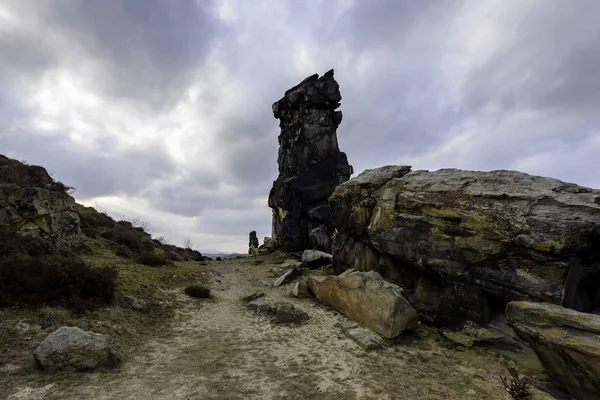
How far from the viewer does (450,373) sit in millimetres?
10781

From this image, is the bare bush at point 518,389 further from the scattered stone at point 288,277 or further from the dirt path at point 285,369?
the scattered stone at point 288,277

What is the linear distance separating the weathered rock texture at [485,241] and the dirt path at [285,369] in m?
2.86

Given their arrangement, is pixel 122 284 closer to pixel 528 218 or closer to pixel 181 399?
pixel 181 399

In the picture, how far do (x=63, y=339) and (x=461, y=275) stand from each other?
→ 642 inches

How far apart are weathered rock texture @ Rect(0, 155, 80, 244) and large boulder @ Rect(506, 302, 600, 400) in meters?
25.7

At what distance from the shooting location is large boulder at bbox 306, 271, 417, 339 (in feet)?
45.6

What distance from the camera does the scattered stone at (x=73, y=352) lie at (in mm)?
8961

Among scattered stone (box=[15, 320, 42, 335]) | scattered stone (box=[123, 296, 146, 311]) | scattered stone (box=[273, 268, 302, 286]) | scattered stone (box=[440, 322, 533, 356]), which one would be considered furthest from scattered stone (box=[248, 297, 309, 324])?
scattered stone (box=[15, 320, 42, 335])

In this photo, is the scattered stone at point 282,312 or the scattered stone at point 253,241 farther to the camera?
the scattered stone at point 253,241

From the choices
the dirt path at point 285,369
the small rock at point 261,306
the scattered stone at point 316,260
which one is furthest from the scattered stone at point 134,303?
the scattered stone at point 316,260

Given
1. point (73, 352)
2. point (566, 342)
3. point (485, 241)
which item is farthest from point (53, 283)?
point (485, 241)

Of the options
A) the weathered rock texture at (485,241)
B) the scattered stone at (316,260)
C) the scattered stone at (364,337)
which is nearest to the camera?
the weathered rock texture at (485,241)

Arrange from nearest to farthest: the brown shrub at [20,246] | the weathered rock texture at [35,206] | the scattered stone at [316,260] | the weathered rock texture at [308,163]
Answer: the brown shrub at [20,246] < the weathered rock texture at [35,206] < the scattered stone at [316,260] < the weathered rock texture at [308,163]

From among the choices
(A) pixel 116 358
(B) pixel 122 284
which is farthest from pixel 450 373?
(B) pixel 122 284
